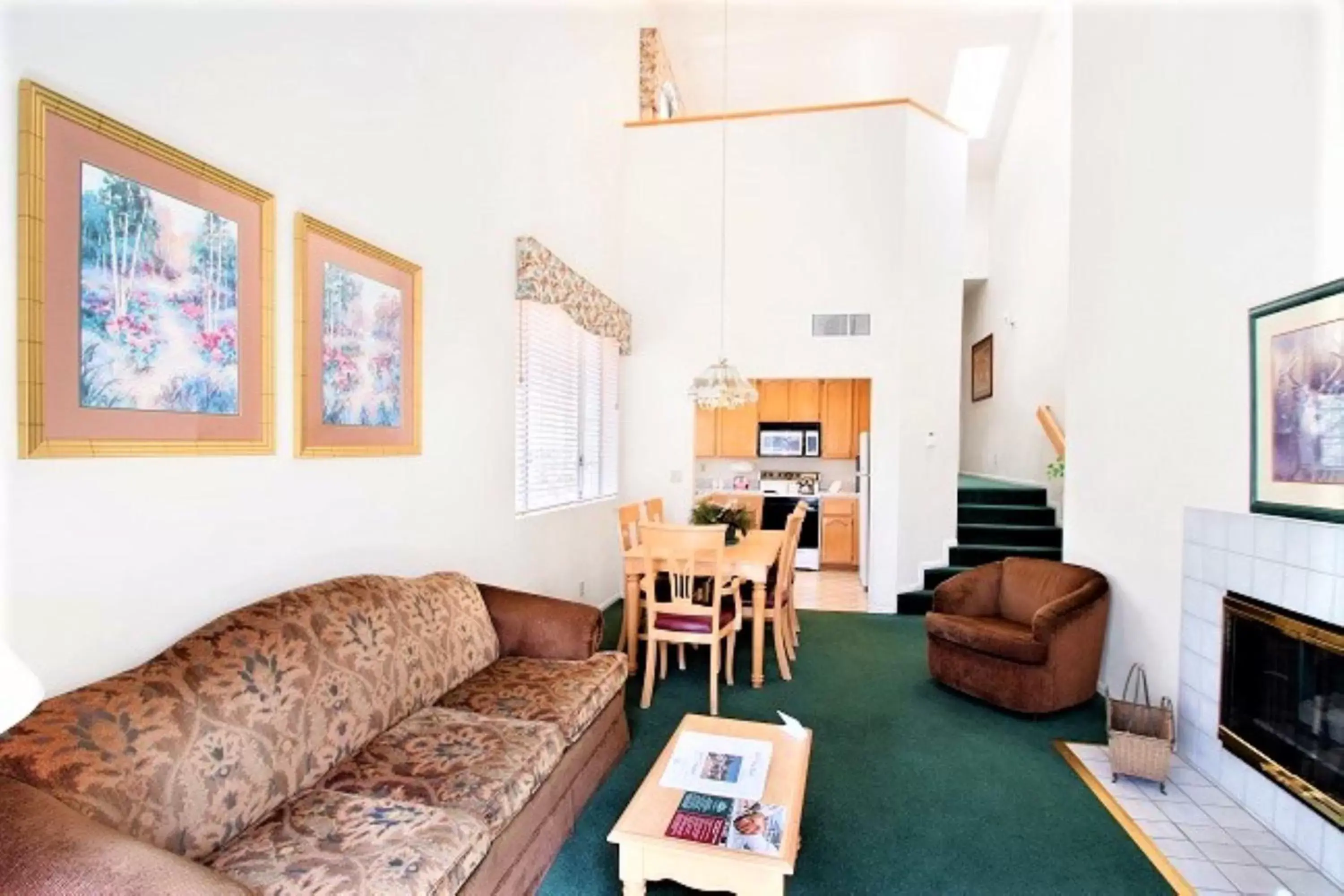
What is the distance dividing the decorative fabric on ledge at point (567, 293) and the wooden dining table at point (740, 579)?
1600 millimetres

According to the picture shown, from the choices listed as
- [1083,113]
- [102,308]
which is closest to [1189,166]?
[1083,113]

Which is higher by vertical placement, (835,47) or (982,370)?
(835,47)

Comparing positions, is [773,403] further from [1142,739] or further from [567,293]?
[1142,739]

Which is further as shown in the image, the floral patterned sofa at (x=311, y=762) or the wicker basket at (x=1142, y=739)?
the wicker basket at (x=1142, y=739)

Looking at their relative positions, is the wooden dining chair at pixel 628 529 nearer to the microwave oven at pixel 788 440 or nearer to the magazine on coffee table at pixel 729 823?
the magazine on coffee table at pixel 729 823

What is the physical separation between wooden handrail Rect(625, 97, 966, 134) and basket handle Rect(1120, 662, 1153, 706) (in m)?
4.28

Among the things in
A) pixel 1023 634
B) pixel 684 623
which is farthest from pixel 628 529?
pixel 1023 634

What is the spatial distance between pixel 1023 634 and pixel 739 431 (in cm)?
446

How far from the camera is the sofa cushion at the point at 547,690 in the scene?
6.91 feet

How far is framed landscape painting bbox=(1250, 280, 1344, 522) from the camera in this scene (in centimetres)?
193

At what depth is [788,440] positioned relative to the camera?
7230 millimetres

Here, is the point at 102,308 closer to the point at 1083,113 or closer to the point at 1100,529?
the point at 1100,529

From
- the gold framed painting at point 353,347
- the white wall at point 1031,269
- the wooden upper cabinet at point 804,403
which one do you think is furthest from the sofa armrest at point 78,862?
the wooden upper cabinet at point 804,403

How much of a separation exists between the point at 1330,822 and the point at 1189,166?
2.51 m
